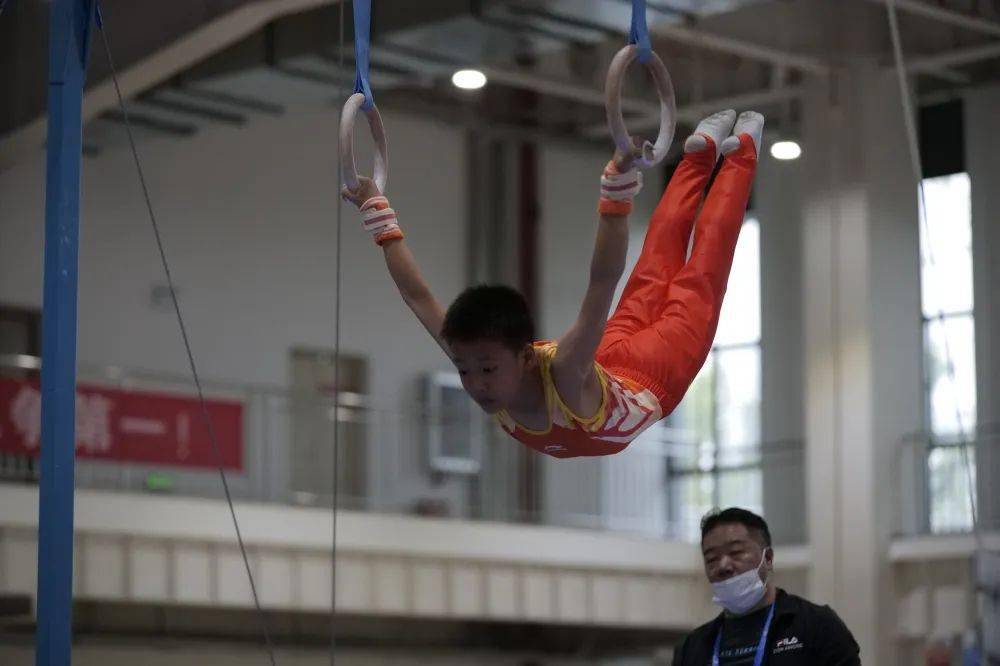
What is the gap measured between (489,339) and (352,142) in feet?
A: 2.21

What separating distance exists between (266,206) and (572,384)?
31.6ft

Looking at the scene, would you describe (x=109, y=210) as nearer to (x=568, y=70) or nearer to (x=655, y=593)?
(x=568, y=70)

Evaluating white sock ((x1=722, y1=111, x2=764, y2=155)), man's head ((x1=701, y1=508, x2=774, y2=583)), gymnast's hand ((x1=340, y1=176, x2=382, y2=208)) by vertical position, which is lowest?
man's head ((x1=701, y1=508, x2=774, y2=583))

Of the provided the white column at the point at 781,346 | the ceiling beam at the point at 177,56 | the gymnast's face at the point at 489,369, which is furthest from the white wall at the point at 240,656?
the gymnast's face at the point at 489,369

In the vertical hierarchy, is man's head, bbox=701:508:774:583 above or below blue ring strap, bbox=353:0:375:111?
below

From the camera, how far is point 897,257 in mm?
10453

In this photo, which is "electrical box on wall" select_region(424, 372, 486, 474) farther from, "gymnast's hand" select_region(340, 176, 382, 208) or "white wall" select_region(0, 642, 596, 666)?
"gymnast's hand" select_region(340, 176, 382, 208)

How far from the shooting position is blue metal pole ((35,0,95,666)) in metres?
4.49

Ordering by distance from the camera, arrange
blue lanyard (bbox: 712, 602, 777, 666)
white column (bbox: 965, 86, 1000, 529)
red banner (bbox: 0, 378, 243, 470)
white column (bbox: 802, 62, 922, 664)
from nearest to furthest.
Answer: blue lanyard (bbox: 712, 602, 777, 666) → white column (bbox: 965, 86, 1000, 529) → red banner (bbox: 0, 378, 243, 470) → white column (bbox: 802, 62, 922, 664)

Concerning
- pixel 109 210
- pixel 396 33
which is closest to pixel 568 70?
pixel 109 210

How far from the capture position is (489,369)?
3627 mm

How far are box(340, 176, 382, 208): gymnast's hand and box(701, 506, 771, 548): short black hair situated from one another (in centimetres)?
116

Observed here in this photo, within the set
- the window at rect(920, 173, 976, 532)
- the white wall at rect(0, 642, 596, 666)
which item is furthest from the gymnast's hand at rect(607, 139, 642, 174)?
the white wall at rect(0, 642, 596, 666)

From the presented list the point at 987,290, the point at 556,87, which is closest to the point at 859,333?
the point at 987,290
